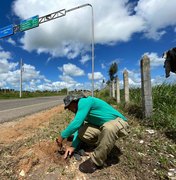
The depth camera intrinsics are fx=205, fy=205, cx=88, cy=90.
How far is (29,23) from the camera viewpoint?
19016 mm

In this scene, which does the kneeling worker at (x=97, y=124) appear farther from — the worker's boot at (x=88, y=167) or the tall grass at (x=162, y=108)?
the tall grass at (x=162, y=108)

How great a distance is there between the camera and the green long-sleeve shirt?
2.56 metres

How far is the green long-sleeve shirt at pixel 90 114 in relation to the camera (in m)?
2.56

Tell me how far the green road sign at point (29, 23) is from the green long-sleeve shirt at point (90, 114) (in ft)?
57.4

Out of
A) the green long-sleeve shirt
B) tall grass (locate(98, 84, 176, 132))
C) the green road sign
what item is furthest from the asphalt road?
the green road sign

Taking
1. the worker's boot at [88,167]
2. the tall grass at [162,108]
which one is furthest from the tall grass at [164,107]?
the worker's boot at [88,167]

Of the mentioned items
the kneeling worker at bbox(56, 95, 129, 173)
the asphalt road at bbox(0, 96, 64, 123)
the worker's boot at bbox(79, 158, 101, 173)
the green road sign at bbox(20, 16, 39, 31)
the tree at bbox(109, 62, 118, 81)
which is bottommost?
the worker's boot at bbox(79, 158, 101, 173)

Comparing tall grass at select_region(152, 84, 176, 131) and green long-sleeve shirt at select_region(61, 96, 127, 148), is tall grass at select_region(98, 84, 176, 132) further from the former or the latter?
green long-sleeve shirt at select_region(61, 96, 127, 148)

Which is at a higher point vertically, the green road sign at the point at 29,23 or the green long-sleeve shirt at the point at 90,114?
the green road sign at the point at 29,23

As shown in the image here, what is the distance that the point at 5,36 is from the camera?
20.2 m

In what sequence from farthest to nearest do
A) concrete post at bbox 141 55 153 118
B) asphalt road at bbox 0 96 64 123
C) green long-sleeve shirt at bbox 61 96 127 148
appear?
asphalt road at bbox 0 96 64 123, concrete post at bbox 141 55 153 118, green long-sleeve shirt at bbox 61 96 127 148

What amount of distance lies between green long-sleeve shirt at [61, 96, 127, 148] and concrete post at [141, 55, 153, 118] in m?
2.01

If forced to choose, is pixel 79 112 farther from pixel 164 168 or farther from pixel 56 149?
pixel 164 168

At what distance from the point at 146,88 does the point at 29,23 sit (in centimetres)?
1693
